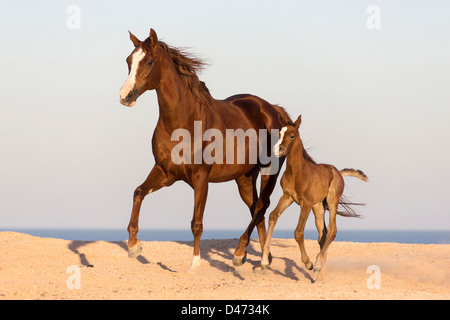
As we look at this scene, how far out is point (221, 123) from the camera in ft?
30.8

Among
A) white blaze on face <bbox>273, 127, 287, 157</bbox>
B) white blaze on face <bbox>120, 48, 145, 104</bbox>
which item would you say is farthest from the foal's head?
white blaze on face <bbox>120, 48, 145, 104</bbox>

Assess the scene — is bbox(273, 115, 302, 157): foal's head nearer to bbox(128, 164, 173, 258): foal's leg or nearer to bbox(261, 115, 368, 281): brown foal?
bbox(261, 115, 368, 281): brown foal

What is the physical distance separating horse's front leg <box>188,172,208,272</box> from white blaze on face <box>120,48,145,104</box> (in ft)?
5.04

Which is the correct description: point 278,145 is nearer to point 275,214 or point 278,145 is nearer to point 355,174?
point 275,214

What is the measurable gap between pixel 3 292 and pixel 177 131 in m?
3.00

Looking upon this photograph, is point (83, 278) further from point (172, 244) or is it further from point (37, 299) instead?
point (172, 244)

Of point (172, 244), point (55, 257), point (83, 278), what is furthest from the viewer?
point (172, 244)

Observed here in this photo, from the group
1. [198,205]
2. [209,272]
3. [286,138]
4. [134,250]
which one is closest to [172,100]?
[198,205]

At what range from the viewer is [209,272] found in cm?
952

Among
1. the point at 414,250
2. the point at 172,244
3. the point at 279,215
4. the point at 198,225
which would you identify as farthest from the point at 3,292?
the point at 414,250

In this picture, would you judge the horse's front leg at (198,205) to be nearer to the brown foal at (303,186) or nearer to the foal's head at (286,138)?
the brown foal at (303,186)

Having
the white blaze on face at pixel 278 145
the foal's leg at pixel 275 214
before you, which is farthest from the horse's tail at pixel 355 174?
the white blaze on face at pixel 278 145

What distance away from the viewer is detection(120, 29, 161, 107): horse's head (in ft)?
26.3

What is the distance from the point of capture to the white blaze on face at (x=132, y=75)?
796cm
